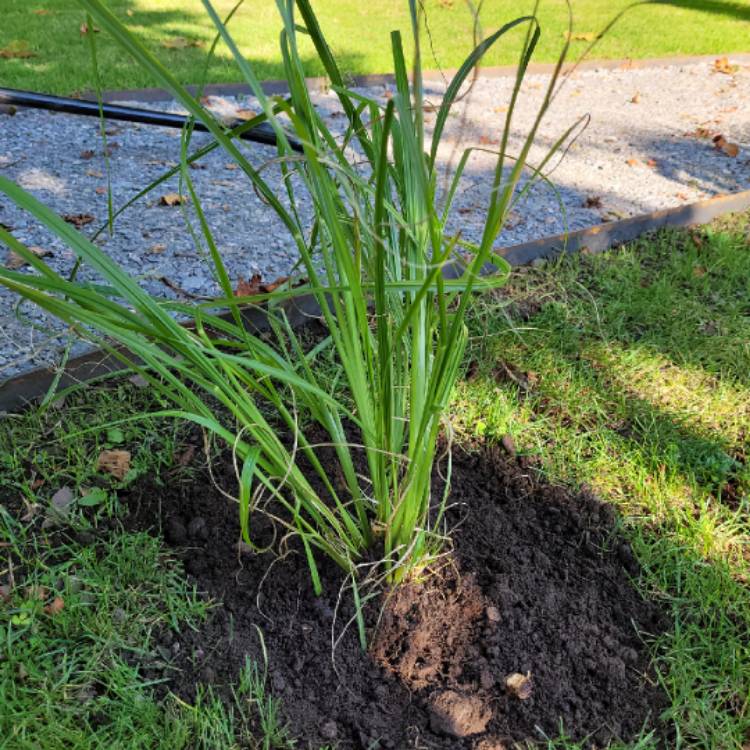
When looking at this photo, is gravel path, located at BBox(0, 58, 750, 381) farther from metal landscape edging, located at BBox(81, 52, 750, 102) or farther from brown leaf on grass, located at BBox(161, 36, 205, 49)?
brown leaf on grass, located at BBox(161, 36, 205, 49)

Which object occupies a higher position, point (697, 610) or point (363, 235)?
point (363, 235)

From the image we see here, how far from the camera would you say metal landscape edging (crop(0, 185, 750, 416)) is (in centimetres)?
202

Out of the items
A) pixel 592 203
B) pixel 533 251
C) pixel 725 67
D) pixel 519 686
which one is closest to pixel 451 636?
pixel 519 686

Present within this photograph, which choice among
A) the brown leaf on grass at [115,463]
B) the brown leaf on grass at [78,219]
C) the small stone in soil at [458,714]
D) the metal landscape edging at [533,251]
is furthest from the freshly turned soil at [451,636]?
the brown leaf on grass at [78,219]

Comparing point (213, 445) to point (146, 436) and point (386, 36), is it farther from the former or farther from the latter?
point (386, 36)

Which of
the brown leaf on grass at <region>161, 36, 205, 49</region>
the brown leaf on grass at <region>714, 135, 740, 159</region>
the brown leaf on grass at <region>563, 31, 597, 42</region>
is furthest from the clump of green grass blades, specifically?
the brown leaf on grass at <region>563, 31, 597, 42</region>

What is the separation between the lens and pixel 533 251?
288cm

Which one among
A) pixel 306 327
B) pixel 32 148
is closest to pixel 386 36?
pixel 32 148

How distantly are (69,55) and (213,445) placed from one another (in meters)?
4.05

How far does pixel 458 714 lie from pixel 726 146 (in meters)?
4.04

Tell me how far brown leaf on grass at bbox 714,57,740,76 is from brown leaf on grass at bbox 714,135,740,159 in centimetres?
187

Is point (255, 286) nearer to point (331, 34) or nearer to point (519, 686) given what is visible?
point (519, 686)

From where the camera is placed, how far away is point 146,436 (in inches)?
78.0

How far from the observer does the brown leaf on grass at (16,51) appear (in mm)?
4715
